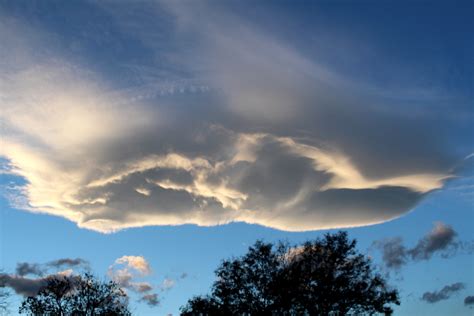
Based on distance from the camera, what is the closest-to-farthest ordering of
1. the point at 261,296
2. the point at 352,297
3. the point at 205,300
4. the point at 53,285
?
the point at 352,297
the point at 261,296
the point at 205,300
the point at 53,285

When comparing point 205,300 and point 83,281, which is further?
point 83,281

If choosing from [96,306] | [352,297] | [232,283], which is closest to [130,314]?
[96,306]

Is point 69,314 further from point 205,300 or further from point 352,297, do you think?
point 352,297

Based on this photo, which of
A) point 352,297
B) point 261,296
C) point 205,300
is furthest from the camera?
point 205,300

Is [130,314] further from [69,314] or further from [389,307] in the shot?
[389,307]

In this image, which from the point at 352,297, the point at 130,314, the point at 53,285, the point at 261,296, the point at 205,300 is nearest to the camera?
the point at 352,297

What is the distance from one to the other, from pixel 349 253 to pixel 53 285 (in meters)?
46.4

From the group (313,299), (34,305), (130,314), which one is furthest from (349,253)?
(34,305)

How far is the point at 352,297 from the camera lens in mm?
57062

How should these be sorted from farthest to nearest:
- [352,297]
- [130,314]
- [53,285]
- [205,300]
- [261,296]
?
[130,314] < [53,285] < [205,300] < [261,296] < [352,297]

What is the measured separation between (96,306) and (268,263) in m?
29.9

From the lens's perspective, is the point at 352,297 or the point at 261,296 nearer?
the point at 352,297

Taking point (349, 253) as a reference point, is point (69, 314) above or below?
below

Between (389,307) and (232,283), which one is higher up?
(232,283)
